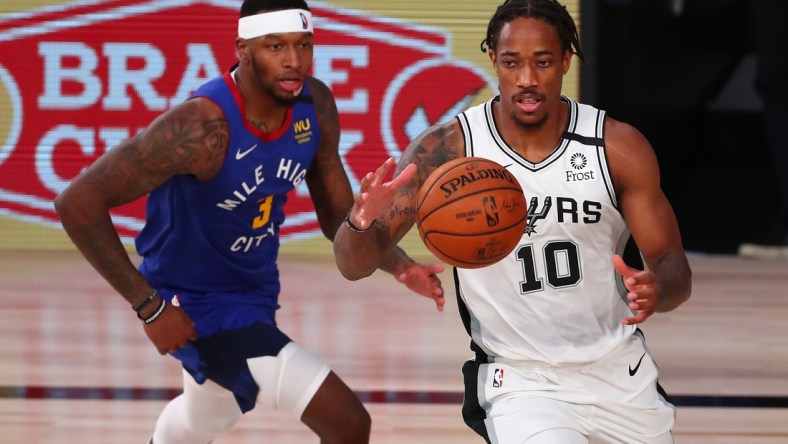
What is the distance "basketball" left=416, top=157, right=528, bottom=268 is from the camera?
3.07 meters

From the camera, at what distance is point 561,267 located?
3240 mm

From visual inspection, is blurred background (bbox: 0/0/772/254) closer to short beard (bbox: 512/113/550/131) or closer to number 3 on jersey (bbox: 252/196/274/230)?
number 3 on jersey (bbox: 252/196/274/230)

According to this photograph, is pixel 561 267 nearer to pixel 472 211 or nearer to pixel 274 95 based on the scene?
pixel 472 211

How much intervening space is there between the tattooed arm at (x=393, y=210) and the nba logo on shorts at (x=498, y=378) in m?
0.32

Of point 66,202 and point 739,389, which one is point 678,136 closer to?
point 739,389

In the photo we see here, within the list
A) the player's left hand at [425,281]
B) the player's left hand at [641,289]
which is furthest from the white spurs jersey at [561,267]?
the player's left hand at [641,289]

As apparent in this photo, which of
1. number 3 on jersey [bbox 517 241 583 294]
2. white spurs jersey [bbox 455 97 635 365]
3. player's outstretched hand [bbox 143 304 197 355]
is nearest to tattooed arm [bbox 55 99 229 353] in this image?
player's outstretched hand [bbox 143 304 197 355]

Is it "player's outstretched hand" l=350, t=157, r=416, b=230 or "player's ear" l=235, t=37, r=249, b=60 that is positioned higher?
"player's ear" l=235, t=37, r=249, b=60

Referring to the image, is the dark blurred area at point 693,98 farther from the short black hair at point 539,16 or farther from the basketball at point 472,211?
the basketball at point 472,211

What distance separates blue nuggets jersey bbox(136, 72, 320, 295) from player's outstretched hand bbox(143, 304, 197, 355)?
22 cm

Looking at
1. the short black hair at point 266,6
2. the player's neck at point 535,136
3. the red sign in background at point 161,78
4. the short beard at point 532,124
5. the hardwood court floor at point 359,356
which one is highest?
the short black hair at point 266,6

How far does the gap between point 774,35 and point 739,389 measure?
4.46m

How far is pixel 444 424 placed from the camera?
4883 millimetres

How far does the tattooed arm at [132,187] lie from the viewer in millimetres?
3697
